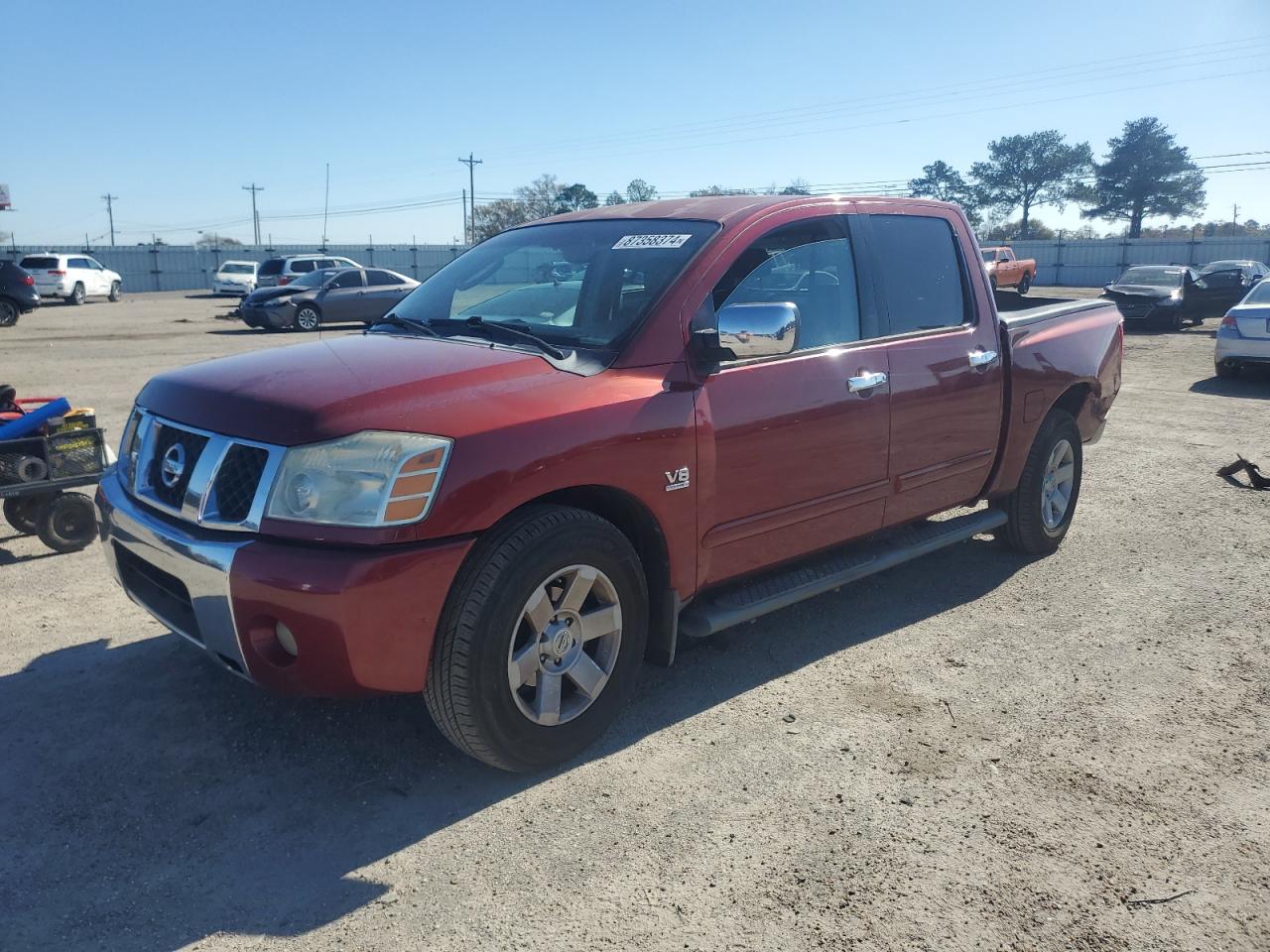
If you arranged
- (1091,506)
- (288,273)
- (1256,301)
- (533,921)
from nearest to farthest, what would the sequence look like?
(533,921) → (1091,506) → (1256,301) → (288,273)

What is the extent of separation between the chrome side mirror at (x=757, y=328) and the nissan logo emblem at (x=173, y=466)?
190cm

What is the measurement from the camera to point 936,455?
4.67m

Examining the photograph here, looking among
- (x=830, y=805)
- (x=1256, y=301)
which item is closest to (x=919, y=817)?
(x=830, y=805)

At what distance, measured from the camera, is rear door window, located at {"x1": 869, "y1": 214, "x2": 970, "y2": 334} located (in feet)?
14.9

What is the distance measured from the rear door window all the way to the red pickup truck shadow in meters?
1.57

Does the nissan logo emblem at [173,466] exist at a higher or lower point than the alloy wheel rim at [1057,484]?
higher

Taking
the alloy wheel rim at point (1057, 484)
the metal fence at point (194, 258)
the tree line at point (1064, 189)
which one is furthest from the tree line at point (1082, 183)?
the alloy wheel rim at point (1057, 484)

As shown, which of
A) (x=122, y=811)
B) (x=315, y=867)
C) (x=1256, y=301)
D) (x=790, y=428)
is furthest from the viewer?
(x=1256, y=301)

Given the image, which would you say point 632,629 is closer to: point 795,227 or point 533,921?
point 533,921

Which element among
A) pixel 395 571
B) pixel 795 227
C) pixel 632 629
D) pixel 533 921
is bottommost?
pixel 533 921

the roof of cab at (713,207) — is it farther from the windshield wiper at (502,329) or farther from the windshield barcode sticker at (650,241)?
the windshield wiper at (502,329)

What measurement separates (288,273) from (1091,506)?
92.8 feet

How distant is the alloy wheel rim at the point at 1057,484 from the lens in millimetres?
5586

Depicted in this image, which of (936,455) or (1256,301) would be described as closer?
(936,455)
